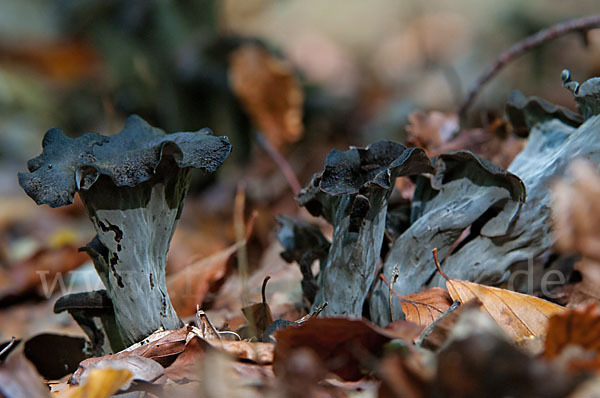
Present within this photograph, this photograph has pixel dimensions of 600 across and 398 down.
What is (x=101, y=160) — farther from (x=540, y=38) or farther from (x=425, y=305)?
(x=540, y=38)

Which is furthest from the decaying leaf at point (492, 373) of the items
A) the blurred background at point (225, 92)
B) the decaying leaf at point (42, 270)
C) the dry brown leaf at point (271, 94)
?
the dry brown leaf at point (271, 94)

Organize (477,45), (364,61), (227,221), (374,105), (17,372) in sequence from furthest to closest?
(364,61), (477,45), (374,105), (227,221), (17,372)

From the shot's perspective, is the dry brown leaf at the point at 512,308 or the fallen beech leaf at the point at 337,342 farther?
the dry brown leaf at the point at 512,308

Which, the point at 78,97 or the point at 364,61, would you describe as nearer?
the point at 78,97

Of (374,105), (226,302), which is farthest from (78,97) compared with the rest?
(226,302)

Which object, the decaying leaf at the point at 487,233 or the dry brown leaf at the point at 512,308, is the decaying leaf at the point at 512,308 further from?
the decaying leaf at the point at 487,233

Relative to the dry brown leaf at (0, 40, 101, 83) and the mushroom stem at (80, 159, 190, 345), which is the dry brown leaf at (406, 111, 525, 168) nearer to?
the mushroom stem at (80, 159, 190, 345)

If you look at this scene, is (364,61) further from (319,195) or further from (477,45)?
(319,195)

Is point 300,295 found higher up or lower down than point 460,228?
lower down
